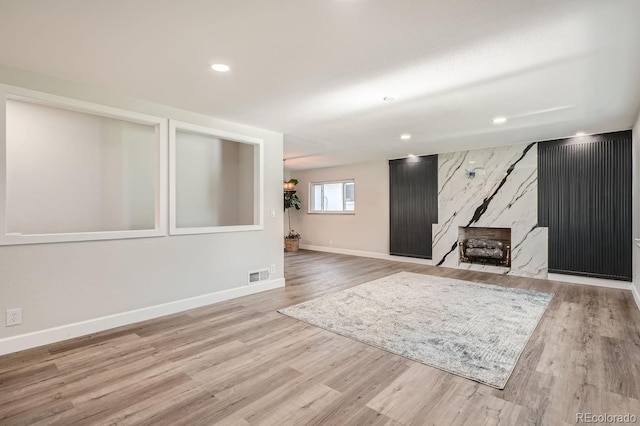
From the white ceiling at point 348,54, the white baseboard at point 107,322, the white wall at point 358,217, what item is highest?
the white ceiling at point 348,54

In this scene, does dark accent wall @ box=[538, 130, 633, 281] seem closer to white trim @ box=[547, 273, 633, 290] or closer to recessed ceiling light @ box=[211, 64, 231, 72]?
white trim @ box=[547, 273, 633, 290]

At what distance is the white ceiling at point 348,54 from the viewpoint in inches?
74.7

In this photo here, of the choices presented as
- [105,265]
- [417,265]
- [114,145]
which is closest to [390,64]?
[105,265]

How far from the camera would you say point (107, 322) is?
10.5ft

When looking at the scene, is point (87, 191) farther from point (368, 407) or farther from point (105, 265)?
point (368, 407)

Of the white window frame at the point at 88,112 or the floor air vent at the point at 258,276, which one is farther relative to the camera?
the floor air vent at the point at 258,276

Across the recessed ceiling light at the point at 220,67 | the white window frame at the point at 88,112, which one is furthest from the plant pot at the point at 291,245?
the recessed ceiling light at the point at 220,67

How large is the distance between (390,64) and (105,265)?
10.8 ft

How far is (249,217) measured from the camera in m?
5.16

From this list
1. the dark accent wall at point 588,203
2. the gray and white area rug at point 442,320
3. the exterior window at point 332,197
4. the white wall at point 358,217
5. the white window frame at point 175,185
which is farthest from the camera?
the exterior window at point 332,197

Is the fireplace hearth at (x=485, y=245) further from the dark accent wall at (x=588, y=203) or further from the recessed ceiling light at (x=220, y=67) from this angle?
the recessed ceiling light at (x=220, y=67)

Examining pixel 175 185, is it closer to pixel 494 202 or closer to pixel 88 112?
pixel 88 112

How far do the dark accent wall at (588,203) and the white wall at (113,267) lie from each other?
4881mm

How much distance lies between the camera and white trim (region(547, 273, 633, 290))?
4.85 metres
